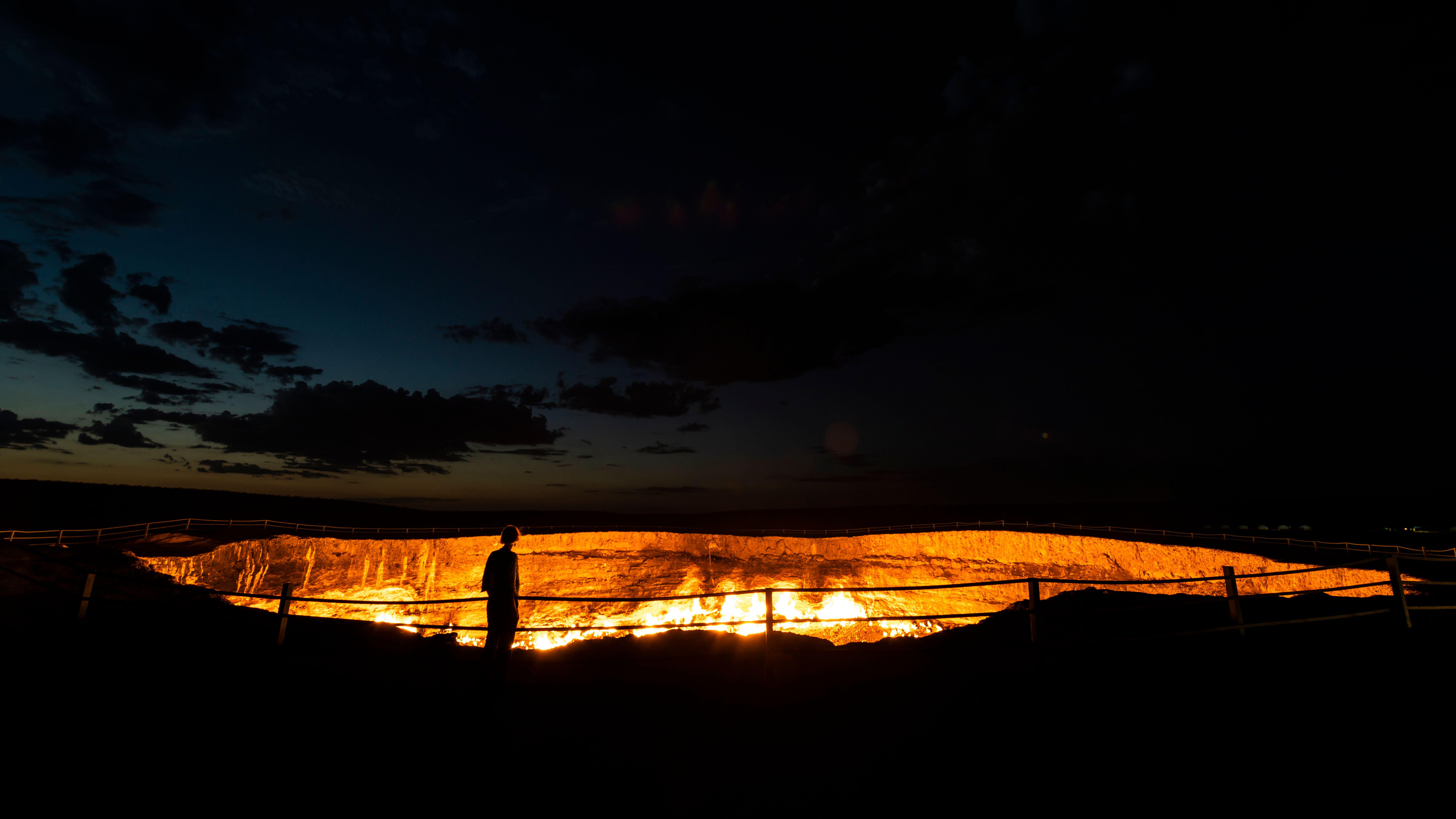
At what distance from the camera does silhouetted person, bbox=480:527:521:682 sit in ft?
19.3

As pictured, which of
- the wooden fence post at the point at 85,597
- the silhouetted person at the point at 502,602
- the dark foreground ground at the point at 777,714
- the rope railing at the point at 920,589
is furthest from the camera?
the wooden fence post at the point at 85,597

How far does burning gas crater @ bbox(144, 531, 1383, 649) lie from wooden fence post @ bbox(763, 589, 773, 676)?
20.9 meters

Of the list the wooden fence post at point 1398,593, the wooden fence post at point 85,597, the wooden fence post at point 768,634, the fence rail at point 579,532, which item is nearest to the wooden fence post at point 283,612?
the wooden fence post at point 85,597

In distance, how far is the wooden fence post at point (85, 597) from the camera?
7.28 m

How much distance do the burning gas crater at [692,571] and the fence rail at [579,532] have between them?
1.00 metres

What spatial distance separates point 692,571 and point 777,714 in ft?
105

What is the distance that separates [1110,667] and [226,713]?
8228 mm

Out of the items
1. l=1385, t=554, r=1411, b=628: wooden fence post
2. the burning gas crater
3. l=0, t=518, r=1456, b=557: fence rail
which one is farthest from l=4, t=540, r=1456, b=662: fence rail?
the burning gas crater

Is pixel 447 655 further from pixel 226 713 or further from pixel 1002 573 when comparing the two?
pixel 1002 573

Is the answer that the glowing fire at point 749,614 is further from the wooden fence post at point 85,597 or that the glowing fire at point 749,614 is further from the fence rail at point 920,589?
the fence rail at point 920,589

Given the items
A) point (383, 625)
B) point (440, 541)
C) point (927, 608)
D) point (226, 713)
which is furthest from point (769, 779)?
point (440, 541)

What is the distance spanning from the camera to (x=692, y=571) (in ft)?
117

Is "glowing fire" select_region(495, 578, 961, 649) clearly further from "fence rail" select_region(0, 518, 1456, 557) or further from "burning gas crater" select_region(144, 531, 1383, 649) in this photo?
"fence rail" select_region(0, 518, 1456, 557)

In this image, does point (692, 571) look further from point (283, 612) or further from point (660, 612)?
point (283, 612)
